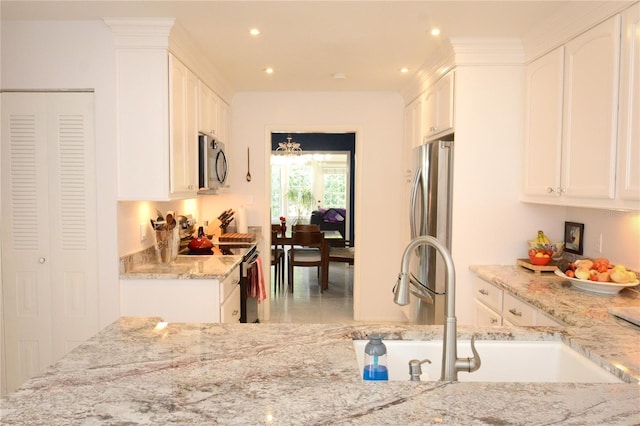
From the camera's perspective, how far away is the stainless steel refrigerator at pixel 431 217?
3.35 meters

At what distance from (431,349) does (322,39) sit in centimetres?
232

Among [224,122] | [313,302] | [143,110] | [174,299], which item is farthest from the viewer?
[313,302]

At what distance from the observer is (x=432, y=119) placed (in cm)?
383

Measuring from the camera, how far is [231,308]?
3.38m

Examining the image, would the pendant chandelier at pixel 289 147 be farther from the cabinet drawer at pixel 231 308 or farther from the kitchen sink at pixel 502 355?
the kitchen sink at pixel 502 355

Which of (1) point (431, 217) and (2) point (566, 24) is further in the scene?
(1) point (431, 217)

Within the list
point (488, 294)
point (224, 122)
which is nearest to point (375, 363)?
point (488, 294)

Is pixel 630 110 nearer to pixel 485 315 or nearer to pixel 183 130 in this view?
pixel 485 315

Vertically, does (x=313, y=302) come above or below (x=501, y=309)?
below

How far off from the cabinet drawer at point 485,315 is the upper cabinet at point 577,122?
30.1 inches

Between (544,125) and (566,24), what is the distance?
589 mm

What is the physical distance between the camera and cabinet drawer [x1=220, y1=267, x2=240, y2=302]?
3049 mm

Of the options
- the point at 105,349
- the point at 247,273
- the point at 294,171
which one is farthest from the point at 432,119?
the point at 294,171

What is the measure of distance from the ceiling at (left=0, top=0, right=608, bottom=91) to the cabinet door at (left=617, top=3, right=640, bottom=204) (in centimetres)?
54
